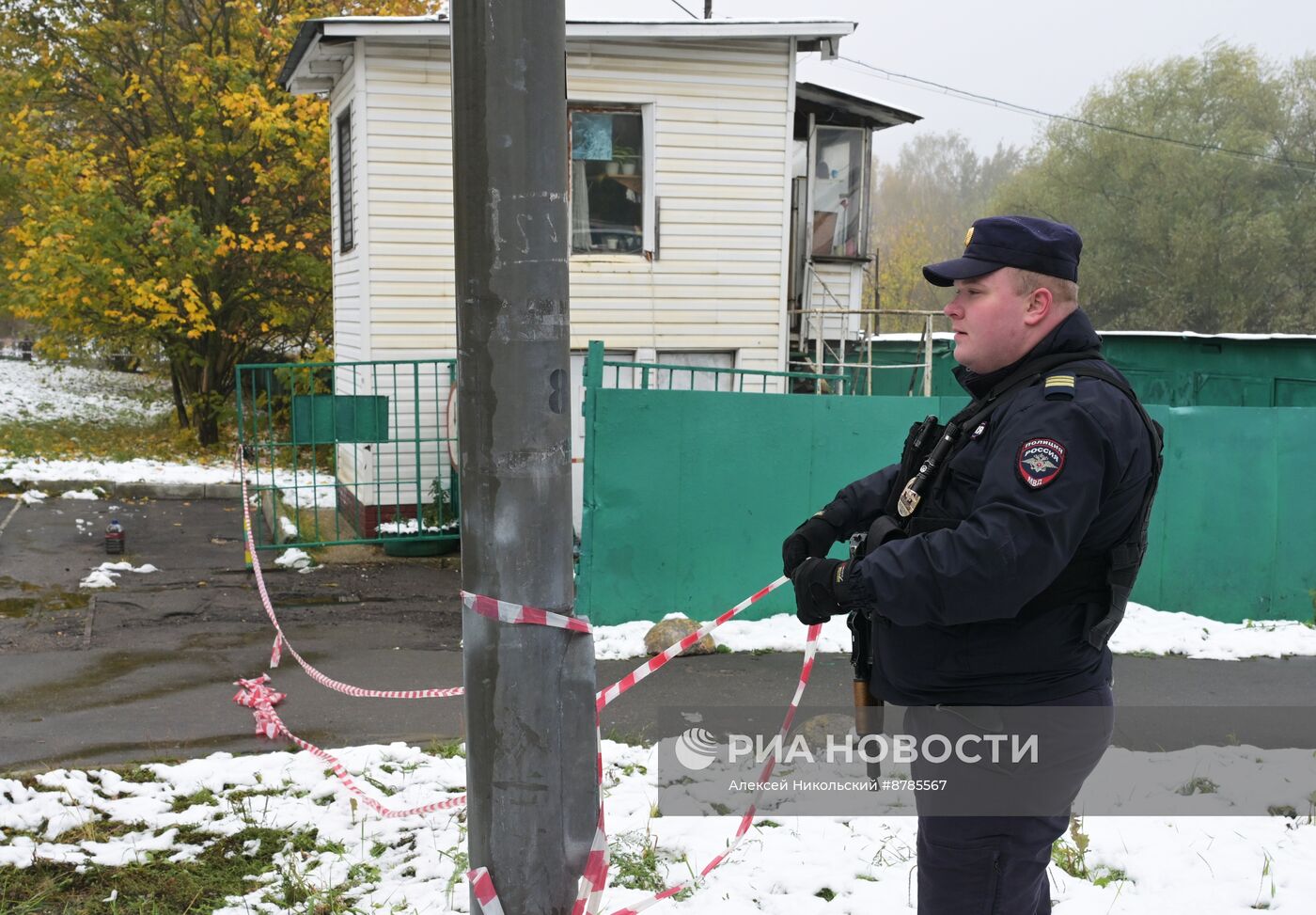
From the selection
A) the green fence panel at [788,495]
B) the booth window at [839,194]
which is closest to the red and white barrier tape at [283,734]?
the green fence panel at [788,495]

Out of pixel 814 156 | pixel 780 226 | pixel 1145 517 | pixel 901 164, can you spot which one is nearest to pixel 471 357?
pixel 1145 517

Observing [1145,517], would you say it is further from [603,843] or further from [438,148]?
[438,148]

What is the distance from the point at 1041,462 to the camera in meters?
2.38

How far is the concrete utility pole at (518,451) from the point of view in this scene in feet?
7.91

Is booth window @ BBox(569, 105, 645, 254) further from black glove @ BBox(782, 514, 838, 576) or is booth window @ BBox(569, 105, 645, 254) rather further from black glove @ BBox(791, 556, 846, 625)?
black glove @ BBox(791, 556, 846, 625)

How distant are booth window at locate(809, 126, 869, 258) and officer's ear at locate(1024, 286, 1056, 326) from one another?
12.1 meters

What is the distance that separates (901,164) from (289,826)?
4358 inches

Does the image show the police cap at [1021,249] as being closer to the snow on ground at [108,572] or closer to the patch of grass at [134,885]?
the patch of grass at [134,885]

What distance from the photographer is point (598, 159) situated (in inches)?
463

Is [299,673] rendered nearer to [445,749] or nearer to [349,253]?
[445,749]

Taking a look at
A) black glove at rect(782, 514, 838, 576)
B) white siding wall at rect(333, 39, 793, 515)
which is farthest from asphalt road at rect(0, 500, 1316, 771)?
black glove at rect(782, 514, 838, 576)

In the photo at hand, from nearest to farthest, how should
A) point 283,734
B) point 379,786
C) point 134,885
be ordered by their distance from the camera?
point 134,885
point 379,786
point 283,734

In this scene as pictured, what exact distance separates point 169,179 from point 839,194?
35.3 feet

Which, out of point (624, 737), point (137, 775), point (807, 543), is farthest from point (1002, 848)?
point (137, 775)
